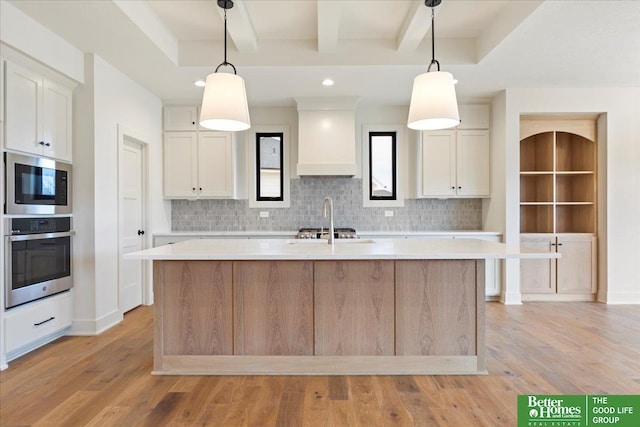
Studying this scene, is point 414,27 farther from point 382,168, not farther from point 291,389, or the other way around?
point 291,389

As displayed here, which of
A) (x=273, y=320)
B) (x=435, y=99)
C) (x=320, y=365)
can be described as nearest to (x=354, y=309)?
(x=320, y=365)

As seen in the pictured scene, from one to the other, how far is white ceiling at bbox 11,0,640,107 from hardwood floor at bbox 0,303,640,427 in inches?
102

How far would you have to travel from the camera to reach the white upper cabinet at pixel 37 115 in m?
2.71

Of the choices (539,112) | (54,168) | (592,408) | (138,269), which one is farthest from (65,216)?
(539,112)

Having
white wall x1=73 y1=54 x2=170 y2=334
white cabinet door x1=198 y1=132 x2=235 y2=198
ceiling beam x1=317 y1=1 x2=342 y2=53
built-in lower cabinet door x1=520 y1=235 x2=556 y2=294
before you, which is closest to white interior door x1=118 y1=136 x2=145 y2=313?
white wall x1=73 y1=54 x2=170 y2=334

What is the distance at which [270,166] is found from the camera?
518 centimetres

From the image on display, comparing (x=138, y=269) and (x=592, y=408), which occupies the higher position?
(x=138, y=269)

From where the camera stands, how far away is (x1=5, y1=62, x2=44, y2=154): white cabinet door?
2693 millimetres

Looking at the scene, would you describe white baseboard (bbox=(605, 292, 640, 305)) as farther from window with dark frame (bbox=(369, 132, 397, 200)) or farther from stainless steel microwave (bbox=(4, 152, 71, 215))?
stainless steel microwave (bbox=(4, 152, 71, 215))

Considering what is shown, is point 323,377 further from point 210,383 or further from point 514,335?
point 514,335

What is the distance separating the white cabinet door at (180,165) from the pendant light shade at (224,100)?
2.54m

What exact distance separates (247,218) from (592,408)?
422cm

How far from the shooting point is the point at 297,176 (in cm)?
511

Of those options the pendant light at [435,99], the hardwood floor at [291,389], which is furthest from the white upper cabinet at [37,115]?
the pendant light at [435,99]
